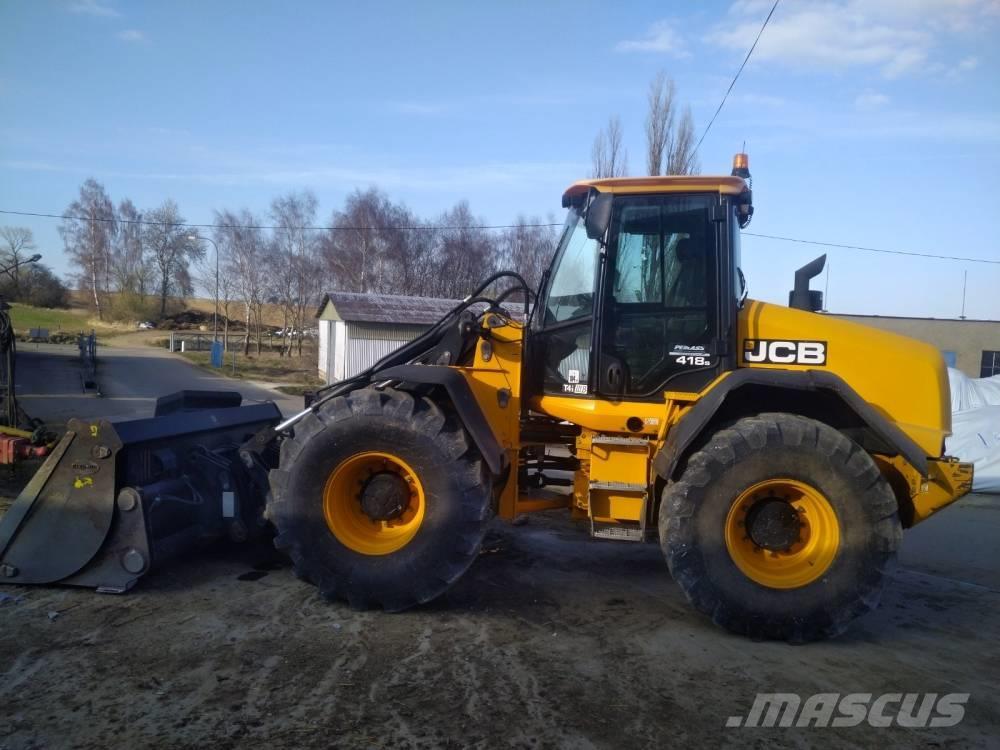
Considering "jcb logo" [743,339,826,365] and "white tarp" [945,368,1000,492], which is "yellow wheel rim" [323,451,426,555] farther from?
"white tarp" [945,368,1000,492]

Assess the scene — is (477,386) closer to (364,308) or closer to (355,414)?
(355,414)

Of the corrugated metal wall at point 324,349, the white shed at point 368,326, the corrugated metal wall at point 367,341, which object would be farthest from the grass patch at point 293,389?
the corrugated metal wall at point 324,349

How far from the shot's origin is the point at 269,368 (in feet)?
110

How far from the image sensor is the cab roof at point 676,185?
4863 mm

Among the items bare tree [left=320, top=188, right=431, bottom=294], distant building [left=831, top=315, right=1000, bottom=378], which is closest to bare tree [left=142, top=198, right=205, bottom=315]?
bare tree [left=320, top=188, right=431, bottom=294]

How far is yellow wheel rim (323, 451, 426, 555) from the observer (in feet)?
15.5

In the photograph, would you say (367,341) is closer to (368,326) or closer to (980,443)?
(368,326)

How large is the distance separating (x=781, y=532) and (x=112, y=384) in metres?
23.5

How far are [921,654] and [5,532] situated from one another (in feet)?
18.9

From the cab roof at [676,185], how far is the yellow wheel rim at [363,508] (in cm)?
234

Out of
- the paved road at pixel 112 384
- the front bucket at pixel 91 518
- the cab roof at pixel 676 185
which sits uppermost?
the cab roof at pixel 676 185

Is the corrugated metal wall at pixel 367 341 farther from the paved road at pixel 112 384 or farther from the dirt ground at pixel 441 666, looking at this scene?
the dirt ground at pixel 441 666

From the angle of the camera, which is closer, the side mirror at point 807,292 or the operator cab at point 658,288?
the operator cab at point 658,288

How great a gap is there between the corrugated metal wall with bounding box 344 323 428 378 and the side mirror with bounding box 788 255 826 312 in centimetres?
2102
